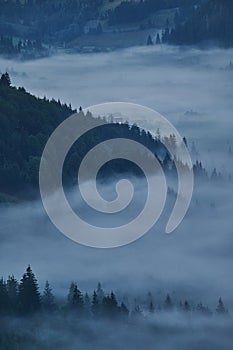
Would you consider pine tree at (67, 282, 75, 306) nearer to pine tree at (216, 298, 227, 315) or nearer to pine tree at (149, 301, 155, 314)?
pine tree at (149, 301, 155, 314)

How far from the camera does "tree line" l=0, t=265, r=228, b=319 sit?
93.8 m

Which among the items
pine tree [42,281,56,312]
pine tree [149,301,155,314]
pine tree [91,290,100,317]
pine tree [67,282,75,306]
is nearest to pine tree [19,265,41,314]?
pine tree [42,281,56,312]

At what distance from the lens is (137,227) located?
447 feet

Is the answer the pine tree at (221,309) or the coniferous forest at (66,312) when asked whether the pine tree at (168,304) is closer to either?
the coniferous forest at (66,312)

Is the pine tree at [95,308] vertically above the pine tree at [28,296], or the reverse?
the pine tree at [28,296]

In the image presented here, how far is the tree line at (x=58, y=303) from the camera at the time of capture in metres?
93.8

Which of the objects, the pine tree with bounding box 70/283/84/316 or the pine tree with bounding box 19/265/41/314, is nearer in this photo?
the pine tree with bounding box 19/265/41/314

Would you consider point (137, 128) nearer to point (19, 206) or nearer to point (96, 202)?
point (96, 202)

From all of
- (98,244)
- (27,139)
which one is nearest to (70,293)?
(98,244)

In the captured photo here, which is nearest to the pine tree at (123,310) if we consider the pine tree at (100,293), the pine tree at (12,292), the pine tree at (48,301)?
the pine tree at (100,293)

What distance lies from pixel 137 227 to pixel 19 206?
2596cm

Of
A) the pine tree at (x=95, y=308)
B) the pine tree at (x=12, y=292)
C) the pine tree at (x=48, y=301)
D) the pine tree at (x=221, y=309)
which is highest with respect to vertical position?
the pine tree at (x=12, y=292)

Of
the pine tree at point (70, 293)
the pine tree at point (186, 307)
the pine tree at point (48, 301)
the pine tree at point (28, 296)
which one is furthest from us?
the pine tree at point (186, 307)

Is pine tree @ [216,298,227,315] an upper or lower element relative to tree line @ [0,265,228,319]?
lower
